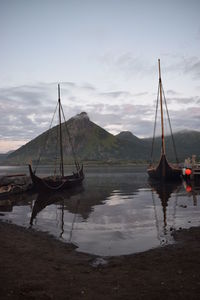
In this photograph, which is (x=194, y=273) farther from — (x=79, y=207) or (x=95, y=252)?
(x=79, y=207)

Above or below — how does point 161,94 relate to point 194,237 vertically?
above

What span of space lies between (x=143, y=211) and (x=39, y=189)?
22.7 m

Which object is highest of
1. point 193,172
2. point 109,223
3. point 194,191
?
point 193,172

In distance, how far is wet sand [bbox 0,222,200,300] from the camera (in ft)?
24.5

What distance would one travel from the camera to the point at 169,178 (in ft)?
179

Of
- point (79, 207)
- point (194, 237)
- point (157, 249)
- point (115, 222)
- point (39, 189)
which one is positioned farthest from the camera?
point (39, 189)

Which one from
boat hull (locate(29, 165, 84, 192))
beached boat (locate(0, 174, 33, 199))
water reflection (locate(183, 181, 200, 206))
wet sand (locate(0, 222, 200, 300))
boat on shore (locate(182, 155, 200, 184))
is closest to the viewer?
wet sand (locate(0, 222, 200, 300))

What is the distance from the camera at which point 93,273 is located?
9.24 m

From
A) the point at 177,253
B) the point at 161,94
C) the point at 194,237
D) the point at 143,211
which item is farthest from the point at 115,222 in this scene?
the point at 161,94

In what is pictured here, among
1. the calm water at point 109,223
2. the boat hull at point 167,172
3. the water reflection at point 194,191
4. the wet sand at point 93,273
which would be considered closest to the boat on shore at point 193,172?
the boat hull at point 167,172

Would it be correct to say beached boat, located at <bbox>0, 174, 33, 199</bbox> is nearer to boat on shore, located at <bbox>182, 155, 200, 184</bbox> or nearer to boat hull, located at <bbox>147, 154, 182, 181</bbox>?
boat hull, located at <bbox>147, 154, 182, 181</bbox>

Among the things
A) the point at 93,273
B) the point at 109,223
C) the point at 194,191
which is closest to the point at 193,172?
the point at 194,191

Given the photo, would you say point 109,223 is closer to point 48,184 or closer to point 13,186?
point 13,186

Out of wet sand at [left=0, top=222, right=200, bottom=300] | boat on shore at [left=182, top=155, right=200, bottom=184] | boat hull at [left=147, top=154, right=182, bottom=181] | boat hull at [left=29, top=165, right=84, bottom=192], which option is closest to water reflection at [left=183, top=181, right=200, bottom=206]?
boat hull at [left=147, top=154, right=182, bottom=181]
